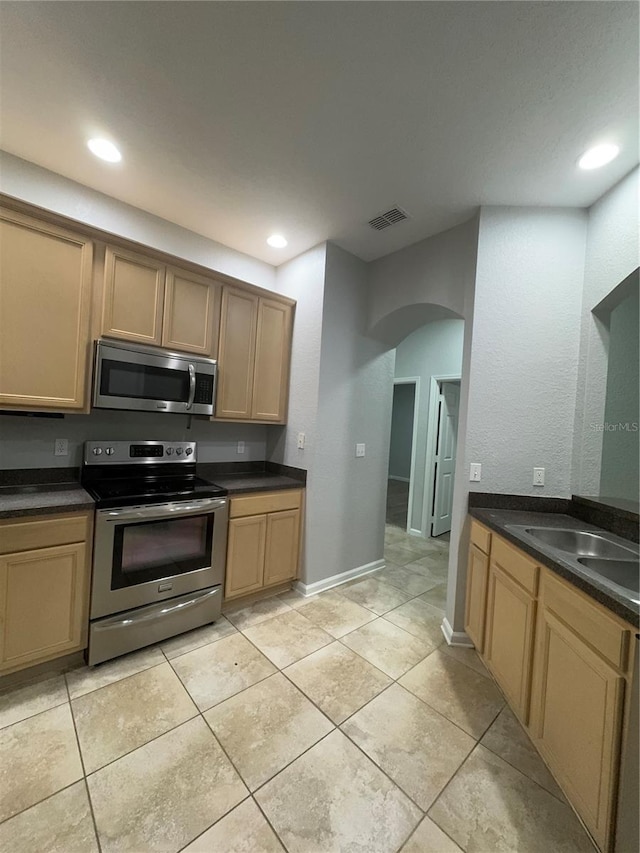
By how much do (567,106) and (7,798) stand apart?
3.60 metres

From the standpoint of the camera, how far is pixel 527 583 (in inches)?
61.6

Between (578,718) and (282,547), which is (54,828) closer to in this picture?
(282,547)

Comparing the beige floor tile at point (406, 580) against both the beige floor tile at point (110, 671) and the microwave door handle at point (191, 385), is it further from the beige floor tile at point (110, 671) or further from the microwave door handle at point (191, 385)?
the microwave door handle at point (191, 385)

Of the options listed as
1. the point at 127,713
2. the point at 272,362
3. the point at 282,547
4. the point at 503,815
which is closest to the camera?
the point at 503,815

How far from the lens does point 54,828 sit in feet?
3.76

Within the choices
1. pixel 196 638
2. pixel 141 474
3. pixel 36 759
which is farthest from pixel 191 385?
pixel 36 759

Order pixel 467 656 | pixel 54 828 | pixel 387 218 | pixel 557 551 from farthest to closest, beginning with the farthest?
pixel 387 218 < pixel 467 656 < pixel 557 551 < pixel 54 828

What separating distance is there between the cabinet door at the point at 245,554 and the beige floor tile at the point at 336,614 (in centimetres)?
47

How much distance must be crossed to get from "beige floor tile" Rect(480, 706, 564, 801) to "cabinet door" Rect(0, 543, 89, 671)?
7.14ft

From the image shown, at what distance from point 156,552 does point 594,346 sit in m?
3.02

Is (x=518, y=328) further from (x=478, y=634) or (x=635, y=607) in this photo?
(x=478, y=634)

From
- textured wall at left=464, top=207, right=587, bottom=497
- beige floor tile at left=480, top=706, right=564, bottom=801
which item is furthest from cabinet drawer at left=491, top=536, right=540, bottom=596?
beige floor tile at left=480, top=706, right=564, bottom=801

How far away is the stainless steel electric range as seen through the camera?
190cm

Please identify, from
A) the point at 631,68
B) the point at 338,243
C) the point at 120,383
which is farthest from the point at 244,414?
the point at 631,68
